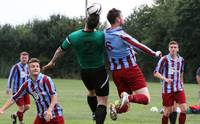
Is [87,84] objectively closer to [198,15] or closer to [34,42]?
[198,15]

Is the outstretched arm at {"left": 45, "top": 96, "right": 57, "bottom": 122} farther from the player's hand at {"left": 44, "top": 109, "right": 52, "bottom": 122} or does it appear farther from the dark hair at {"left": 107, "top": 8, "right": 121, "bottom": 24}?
the dark hair at {"left": 107, "top": 8, "right": 121, "bottom": 24}

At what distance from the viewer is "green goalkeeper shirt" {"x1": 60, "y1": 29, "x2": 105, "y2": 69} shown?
440 inches

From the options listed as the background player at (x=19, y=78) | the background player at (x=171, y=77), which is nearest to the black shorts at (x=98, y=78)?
the background player at (x=171, y=77)

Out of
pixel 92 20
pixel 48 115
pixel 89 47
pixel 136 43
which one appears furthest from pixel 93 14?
pixel 48 115

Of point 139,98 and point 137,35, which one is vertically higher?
point 137,35

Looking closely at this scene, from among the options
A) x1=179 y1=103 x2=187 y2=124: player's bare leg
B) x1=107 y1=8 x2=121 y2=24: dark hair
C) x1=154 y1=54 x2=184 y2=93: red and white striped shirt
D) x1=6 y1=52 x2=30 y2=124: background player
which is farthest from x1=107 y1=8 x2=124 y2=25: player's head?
x1=6 y1=52 x2=30 y2=124: background player

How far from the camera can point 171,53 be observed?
14.7 meters

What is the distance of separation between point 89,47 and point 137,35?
64098 mm

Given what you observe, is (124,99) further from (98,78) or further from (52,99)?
(52,99)

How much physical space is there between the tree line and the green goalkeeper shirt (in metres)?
51.0

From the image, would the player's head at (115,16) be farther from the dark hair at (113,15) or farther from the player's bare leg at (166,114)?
→ the player's bare leg at (166,114)

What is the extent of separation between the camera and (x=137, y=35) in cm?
7500

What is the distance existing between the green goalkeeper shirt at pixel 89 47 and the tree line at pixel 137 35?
5102 cm

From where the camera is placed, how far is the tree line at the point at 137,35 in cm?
6316
